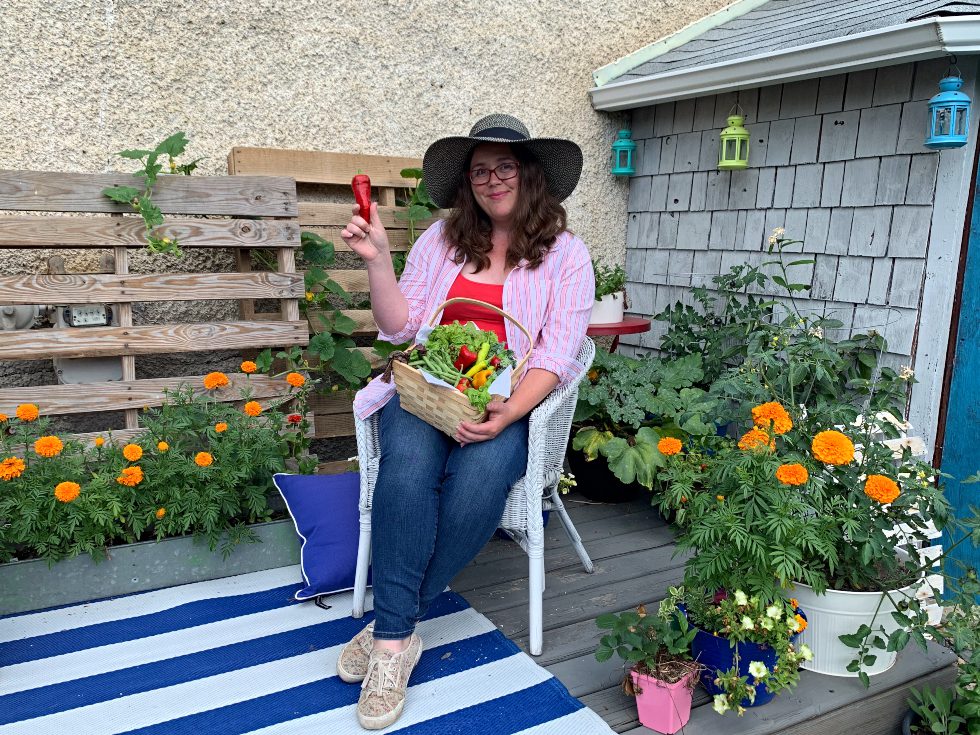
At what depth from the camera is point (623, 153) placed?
3.71 m

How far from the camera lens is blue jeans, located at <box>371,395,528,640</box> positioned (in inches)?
71.8

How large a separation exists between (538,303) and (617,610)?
0.95 m

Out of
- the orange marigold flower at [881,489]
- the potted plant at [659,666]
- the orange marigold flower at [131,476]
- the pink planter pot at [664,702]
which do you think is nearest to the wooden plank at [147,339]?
the orange marigold flower at [131,476]

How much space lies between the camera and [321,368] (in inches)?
115

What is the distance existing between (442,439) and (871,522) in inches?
41.4

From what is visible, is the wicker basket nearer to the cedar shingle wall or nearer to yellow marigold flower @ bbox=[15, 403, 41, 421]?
yellow marigold flower @ bbox=[15, 403, 41, 421]

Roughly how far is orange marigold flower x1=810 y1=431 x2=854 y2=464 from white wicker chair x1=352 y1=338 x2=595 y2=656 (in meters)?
0.68

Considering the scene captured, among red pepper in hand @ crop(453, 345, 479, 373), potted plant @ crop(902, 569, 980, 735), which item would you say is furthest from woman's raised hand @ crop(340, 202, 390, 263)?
potted plant @ crop(902, 569, 980, 735)

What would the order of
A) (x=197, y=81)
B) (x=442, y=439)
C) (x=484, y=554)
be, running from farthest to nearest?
1. (x=197, y=81)
2. (x=484, y=554)
3. (x=442, y=439)

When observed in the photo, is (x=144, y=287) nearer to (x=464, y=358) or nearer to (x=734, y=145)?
(x=464, y=358)

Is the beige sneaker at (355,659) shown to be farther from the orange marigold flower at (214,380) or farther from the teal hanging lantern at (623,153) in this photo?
the teal hanging lantern at (623,153)

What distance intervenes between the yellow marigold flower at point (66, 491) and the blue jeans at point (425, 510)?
0.87 meters

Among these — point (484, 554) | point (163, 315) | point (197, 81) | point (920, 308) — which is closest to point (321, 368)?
point (163, 315)

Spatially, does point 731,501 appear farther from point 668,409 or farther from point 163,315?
point 163,315
